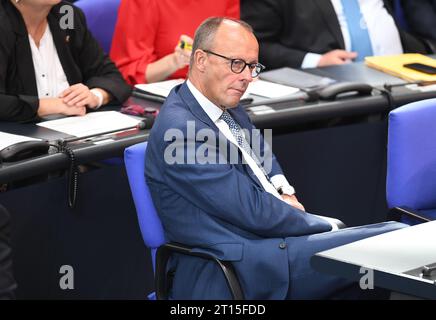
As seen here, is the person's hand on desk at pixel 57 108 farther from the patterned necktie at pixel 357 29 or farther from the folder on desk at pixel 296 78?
the patterned necktie at pixel 357 29

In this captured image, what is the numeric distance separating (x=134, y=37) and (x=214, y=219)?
64.6 inches

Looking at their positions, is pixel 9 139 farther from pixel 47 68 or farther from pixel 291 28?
pixel 291 28

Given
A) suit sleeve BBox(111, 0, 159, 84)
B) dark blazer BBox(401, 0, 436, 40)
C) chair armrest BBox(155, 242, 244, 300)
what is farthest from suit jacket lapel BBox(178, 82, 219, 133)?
dark blazer BBox(401, 0, 436, 40)

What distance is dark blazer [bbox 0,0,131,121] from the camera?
3.64 meters

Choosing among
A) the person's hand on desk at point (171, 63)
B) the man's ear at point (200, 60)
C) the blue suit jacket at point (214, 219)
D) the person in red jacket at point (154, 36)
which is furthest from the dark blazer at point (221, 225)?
the person in red jacket at point (154, 36)

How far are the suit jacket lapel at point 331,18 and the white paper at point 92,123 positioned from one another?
4.94ft

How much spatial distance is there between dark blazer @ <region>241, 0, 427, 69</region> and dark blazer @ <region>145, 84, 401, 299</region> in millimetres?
1837

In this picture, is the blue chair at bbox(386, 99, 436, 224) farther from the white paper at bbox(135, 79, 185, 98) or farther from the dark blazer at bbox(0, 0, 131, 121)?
the dark blazer at bbox(0, 0, 131, 121)

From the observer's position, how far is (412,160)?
3.45 metres

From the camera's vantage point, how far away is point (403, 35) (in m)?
5.16

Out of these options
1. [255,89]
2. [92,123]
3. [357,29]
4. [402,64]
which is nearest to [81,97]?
[92,123]

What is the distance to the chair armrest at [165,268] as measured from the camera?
287 cm

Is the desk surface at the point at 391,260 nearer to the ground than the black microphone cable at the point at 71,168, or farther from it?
nearer to the ground
